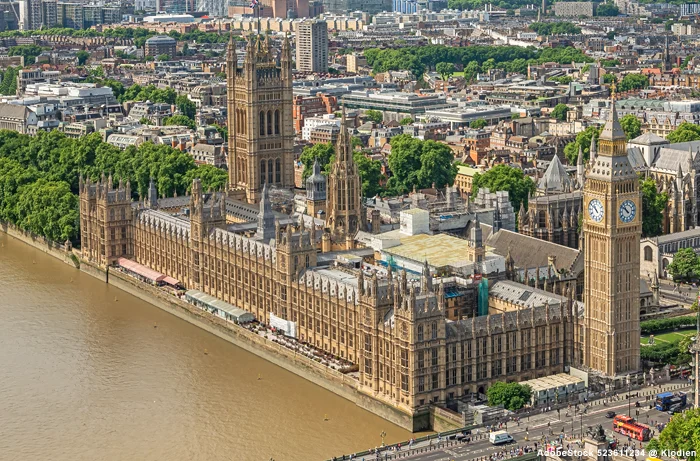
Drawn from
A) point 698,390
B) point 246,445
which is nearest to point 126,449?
point 246,445

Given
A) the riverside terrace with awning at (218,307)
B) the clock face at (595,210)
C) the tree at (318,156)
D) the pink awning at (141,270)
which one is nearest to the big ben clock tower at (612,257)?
the clock face at (595,210)

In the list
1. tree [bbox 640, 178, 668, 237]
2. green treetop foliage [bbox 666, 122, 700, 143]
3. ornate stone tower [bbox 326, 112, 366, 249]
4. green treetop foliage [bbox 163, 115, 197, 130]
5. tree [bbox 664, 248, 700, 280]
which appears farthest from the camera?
green treetop foliage [bbox 163, 115, 197, 130]

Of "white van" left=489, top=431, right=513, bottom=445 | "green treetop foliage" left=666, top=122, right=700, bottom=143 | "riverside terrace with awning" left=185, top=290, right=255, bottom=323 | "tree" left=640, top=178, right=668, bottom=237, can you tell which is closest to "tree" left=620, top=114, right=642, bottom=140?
"green treetop foliage" left=666, top=122, right=700, bottom=143

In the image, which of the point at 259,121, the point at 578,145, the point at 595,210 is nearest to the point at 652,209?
the point at 578,145

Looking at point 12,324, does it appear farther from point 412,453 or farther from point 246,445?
point 412,453

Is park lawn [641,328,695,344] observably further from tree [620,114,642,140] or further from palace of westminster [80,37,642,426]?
tree [620,114,642,140]
